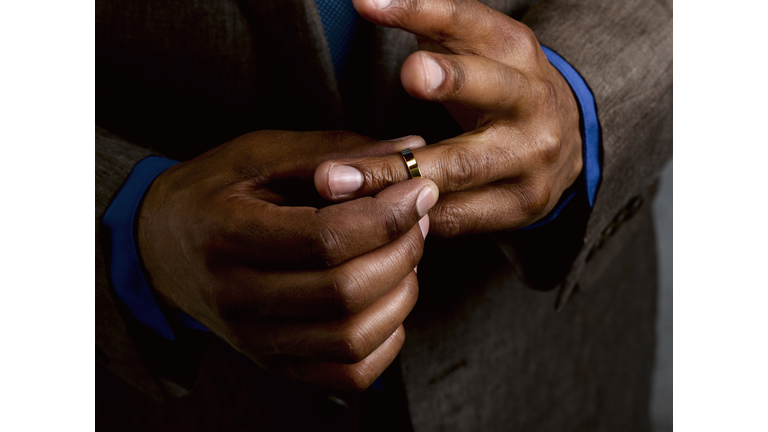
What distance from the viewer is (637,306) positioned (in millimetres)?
945

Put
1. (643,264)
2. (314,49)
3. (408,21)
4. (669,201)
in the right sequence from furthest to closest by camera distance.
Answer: (669,201)
(643,264)
(314,49)
(408,21)

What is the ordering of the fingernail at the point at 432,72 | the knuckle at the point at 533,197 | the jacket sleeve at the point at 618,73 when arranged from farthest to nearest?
the jacket sleeve at the point at 618,73 → the knuckle at the point at 533,197 → the fingernail at the point at 432,72

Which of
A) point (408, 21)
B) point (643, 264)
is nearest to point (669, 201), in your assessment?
point (643, 264)

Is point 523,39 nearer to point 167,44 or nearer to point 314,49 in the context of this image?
point 314,49

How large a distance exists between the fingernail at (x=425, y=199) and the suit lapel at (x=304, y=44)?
0.19 metres

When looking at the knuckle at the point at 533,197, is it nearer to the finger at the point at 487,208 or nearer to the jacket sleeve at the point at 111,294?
the finger at the point at 487,208

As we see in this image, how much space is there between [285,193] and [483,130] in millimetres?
→ 173

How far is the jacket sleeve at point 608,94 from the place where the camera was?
1.73 feet

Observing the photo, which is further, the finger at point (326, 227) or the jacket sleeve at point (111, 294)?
the jacket sleeve at point (111, 294)

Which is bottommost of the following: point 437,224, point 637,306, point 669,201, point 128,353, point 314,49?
point 669,201

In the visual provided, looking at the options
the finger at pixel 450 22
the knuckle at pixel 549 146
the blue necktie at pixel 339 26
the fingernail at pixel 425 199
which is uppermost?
the finger at pixel 450 22

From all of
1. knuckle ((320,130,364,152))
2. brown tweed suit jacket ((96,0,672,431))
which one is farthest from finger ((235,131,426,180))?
brown tweed suit jacket ((96,0,672,431))

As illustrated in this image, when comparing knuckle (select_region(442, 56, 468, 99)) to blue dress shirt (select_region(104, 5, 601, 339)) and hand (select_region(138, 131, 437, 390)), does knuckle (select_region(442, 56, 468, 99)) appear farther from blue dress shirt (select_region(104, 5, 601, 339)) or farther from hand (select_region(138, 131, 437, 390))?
blue dress shirt (select_region(104, 5, 601, 339))

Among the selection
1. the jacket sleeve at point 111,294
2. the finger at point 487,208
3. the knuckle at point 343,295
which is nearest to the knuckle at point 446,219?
the finger at point 487,208
